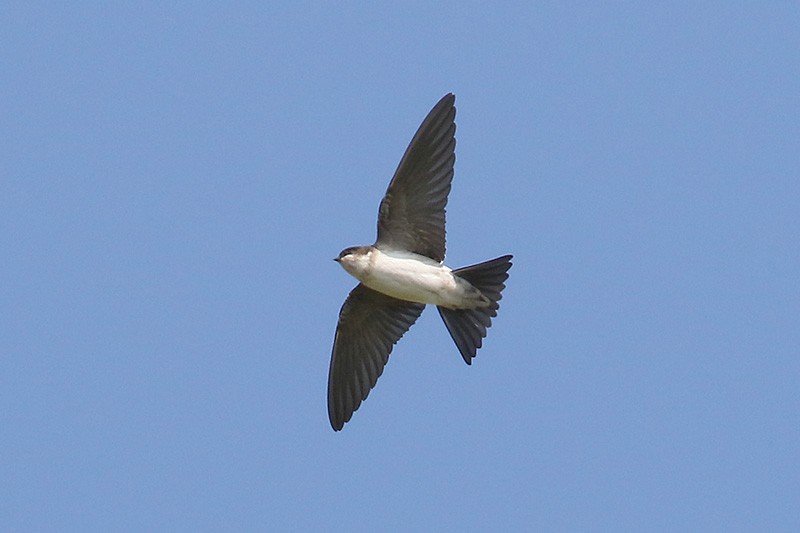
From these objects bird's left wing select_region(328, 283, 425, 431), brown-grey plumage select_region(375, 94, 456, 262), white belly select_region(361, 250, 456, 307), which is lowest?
bird's left wing select_region(328, 283, 425, 431)

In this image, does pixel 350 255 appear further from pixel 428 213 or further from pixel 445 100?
pixel 445 100

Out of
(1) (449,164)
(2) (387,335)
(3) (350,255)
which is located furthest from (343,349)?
(1) (449,164)

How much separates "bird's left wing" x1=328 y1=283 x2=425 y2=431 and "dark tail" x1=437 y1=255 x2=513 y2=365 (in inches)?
19.8

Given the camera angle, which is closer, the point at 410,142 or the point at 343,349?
the point at 410,142

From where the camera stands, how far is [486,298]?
7234 millimetres

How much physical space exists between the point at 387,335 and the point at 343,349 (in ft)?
0.91

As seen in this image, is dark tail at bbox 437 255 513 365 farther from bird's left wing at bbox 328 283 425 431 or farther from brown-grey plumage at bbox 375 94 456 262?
bird's left wing at bbox 328 283 425 431

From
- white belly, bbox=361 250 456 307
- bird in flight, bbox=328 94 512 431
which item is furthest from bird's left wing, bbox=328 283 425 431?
white belly, bbox=361 250 456 307

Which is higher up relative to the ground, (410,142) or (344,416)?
(410,142)

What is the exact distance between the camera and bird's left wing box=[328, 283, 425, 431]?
7.80 meters

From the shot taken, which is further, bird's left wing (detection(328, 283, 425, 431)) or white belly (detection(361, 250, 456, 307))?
bird's left wing (detection(328, 283, 425, 431))

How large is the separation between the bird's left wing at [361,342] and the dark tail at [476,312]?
50 centimetres

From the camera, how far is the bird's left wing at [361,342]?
25.6ft

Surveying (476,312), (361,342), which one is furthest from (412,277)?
(361,342)
